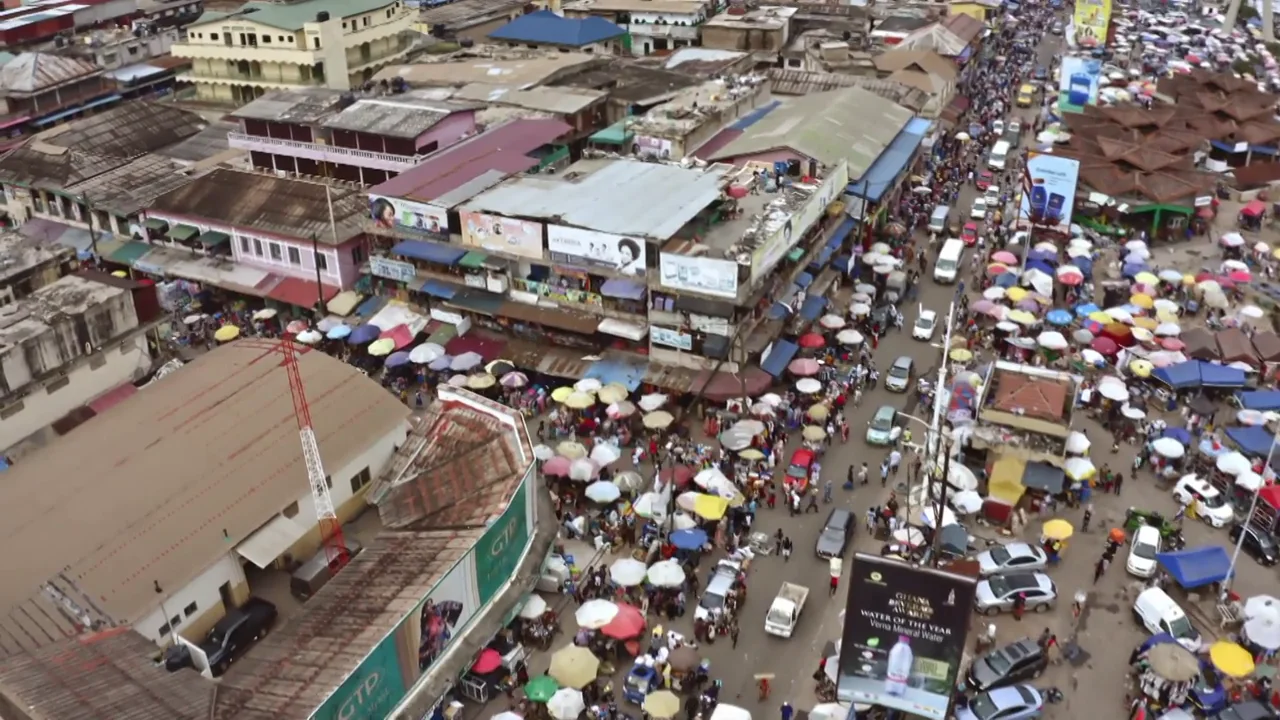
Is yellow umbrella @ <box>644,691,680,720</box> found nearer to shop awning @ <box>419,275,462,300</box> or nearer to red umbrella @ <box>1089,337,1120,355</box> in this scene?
shop awning @ <box>419,275,462,300</box>

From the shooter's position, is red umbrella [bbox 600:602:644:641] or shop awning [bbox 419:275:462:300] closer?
red umbrella [bbox 600:602:644:641]

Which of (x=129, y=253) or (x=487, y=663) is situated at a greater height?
(x=129, y=253)

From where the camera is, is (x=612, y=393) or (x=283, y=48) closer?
(x=612, y=393)

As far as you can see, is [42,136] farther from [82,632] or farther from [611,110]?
[82,632]

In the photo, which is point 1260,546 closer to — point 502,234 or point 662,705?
point 662,705

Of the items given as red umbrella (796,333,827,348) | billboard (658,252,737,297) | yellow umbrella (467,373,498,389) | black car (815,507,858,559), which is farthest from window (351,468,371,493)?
red umbrella (796,333,827,348)

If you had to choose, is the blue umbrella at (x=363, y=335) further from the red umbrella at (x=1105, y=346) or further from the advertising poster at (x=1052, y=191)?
the advertising poster at (x=1052, y=191)

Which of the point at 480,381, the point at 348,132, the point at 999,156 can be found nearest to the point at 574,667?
the point at 480,381
